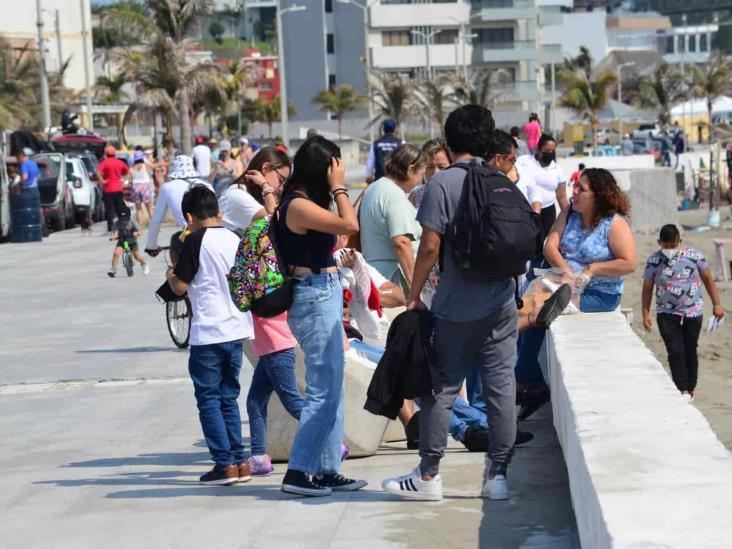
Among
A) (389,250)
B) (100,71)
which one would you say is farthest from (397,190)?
(100,71)

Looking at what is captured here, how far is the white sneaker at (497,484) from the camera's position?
7551 millimetres

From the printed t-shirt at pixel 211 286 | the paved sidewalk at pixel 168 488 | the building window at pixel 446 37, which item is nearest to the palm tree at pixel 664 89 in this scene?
the building window at pixel 446 37

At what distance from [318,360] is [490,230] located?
119 cm

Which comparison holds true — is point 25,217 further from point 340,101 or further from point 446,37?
point 446,37

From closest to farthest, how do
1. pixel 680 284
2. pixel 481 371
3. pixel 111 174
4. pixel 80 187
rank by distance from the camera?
1. pixel 481 371
2. pixel 680 284
3. pixel 111 174
4. pixel 80 187

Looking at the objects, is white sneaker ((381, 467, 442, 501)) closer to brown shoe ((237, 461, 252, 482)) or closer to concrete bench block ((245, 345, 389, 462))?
brown shoe ((237, 461, 252, 482))

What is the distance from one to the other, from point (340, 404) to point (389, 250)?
7.54 feet

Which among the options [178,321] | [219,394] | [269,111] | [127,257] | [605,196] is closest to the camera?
[219,394]

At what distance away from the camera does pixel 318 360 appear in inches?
303

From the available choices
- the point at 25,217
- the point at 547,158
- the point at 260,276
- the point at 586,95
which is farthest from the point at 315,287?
the point at 586,95

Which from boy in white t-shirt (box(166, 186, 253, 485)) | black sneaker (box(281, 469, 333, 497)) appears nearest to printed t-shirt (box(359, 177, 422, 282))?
boy in white t-shirt (box(166, 186, 253, 485))

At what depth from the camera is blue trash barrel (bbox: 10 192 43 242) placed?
31141mm

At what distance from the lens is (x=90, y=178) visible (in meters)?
37.8

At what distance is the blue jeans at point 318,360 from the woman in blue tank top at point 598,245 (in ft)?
8.03
